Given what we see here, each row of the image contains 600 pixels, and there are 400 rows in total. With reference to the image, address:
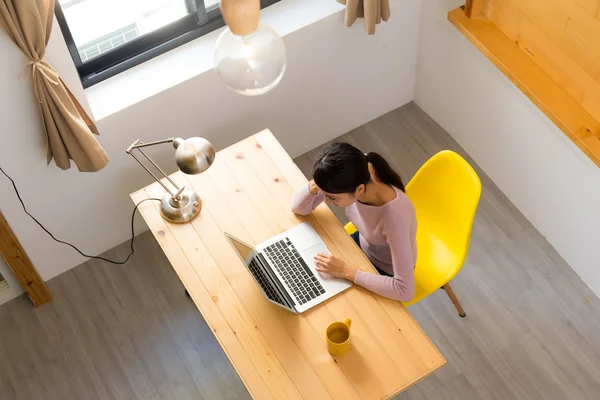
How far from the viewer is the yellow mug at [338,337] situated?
2.51 meters

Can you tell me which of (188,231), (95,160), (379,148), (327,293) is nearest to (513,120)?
(379,148)

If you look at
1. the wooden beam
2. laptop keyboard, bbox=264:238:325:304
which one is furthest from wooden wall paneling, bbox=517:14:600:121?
the wooden beam

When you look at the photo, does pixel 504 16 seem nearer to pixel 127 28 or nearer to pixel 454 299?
pixel 454 299

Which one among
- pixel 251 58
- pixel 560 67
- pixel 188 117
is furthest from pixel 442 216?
pixel 251 58

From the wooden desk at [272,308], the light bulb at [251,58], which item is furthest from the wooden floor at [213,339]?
the light bulb at [251,58]

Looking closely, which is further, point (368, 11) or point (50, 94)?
point (368, 11)

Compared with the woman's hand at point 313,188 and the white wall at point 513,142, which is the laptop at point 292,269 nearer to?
the woman's hand at point 313,188

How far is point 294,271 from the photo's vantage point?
8.95ft

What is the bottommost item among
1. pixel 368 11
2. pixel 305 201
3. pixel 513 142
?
pixel 513 142

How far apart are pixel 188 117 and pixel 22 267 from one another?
0.98 meters

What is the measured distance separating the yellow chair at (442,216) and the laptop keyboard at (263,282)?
1.70 ft

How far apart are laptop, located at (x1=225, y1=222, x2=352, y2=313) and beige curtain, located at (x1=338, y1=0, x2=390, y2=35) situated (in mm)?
1029

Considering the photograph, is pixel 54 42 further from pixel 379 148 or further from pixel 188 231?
pixel 379 148

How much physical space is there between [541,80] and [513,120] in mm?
307
